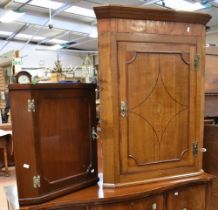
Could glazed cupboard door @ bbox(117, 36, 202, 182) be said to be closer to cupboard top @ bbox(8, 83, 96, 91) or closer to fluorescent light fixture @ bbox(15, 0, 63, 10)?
cupboard top @ bbox(8, 83, 96, 91)

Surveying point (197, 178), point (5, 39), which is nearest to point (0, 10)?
point (5, 39)

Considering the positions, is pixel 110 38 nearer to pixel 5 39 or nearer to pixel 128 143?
pixel 128 143

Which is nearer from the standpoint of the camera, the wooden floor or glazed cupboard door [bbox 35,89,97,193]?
glazed cupboard door [bbox 35,89,97,193]

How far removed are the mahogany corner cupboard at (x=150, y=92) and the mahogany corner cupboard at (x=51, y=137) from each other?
0.52 feet

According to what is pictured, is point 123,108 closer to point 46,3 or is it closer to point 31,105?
point 31,105

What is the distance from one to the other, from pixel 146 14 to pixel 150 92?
500 millimetres

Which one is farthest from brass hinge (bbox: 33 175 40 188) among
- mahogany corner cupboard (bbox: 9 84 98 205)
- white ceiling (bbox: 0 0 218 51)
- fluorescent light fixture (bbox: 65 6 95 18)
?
fluorescent light fixture (bbox: 65 6 95 18)

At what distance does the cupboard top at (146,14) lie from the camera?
1471 mm

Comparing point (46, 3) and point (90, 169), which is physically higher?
point (46, 3)

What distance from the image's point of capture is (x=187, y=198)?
Result: 69.7 inches

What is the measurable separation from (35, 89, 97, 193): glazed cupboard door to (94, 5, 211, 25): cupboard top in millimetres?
517

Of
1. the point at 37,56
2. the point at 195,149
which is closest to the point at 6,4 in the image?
the point at 195,149

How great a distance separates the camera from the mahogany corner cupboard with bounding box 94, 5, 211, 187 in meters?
1.53

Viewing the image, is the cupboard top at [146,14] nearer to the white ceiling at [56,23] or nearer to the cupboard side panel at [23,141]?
the cupboard side panel at [23,141]
